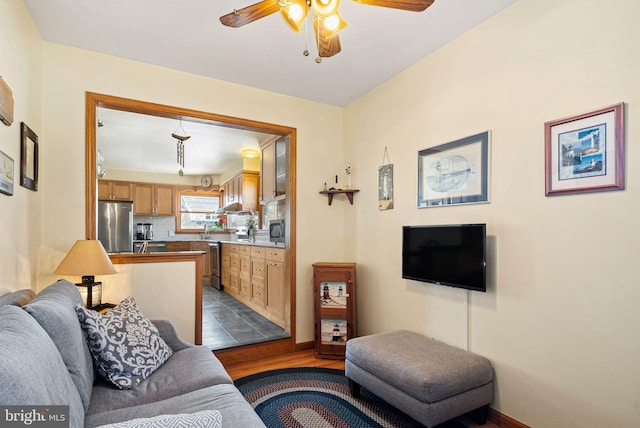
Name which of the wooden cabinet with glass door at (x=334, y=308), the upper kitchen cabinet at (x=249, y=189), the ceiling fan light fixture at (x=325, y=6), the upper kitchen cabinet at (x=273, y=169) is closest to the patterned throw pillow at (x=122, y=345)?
Answer: the wooden cabinet with glass door at (x=334, y=308)

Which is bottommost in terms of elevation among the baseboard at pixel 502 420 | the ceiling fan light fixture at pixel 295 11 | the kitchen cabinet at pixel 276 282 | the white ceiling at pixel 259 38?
the baseboard at pixel 502 420

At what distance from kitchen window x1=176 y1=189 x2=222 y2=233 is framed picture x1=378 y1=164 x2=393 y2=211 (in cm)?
570

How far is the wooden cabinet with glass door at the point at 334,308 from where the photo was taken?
3279 mm

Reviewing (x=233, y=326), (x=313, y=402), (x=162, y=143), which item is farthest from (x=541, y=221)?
(x=162, y=143)

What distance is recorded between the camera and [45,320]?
4.33 feet

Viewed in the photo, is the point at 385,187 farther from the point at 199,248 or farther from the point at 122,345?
the point at 199,248

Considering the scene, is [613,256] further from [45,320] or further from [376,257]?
[45,320]

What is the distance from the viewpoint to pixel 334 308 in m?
3.29

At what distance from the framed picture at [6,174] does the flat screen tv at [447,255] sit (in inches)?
99.6

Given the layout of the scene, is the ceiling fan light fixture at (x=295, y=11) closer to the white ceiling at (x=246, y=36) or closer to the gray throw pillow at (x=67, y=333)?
the white ceiling at (x=246, y=36)

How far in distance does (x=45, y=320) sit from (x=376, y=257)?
2.58m

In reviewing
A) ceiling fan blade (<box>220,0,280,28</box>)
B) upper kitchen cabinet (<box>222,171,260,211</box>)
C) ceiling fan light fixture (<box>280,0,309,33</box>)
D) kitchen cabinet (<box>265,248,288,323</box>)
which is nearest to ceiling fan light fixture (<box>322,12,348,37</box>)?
ceiling fan light fixture (<box>280,0,309,33</box>)

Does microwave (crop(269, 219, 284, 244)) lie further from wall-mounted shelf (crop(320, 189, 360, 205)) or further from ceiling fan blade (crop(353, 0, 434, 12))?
ceiling fan blade (crop(353, 0, 434, 12))

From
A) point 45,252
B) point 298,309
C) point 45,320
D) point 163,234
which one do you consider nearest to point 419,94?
point 298,309
